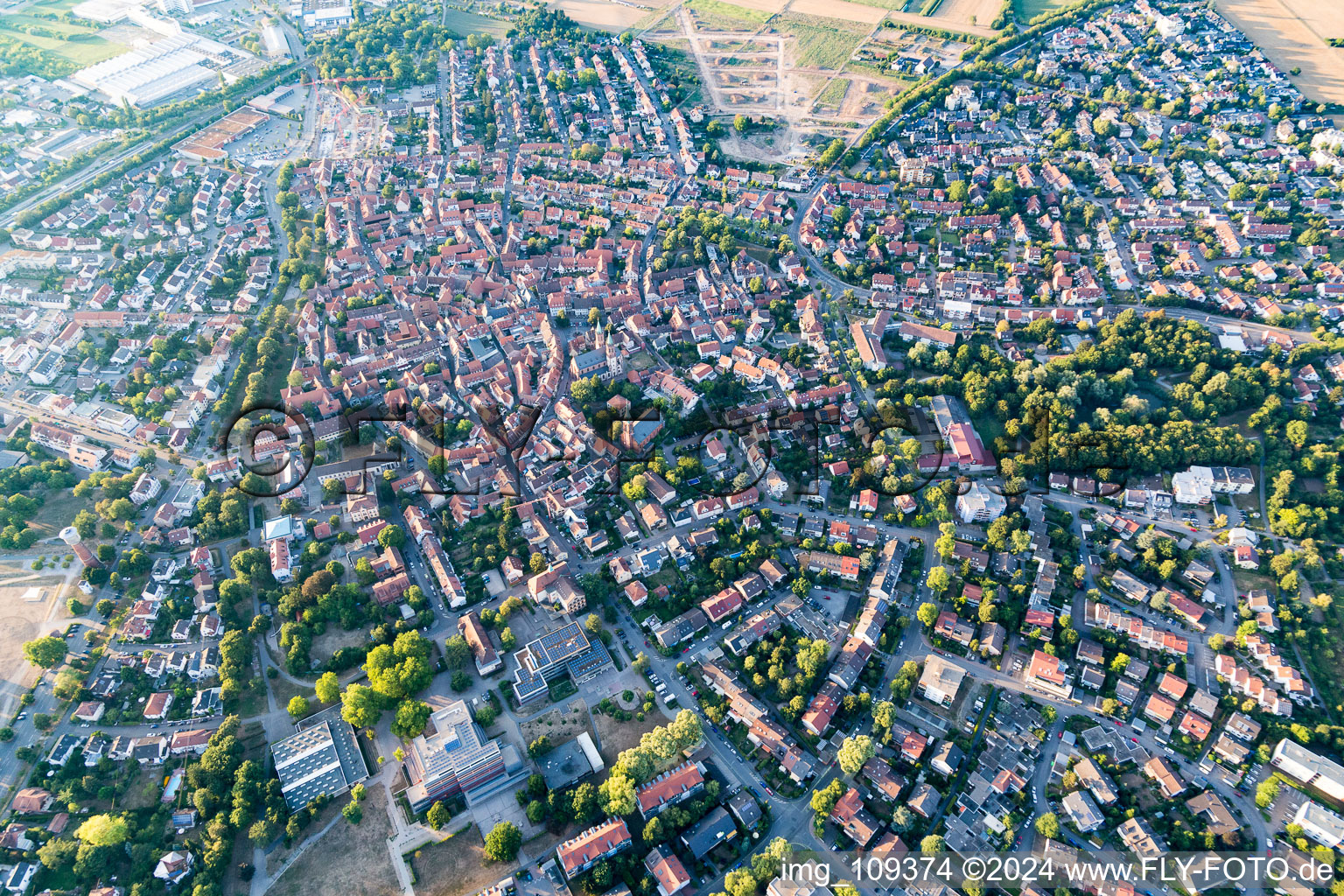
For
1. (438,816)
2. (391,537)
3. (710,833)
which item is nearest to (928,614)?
(710,833)

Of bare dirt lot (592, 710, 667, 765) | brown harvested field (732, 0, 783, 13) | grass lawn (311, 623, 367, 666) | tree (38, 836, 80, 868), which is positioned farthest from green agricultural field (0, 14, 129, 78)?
bare dirt lot (592, 710, 667, 765)

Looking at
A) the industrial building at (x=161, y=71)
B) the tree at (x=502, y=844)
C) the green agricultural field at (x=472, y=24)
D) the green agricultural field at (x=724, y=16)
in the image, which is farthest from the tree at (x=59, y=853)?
the green agricultural field at (x=724, y=16)

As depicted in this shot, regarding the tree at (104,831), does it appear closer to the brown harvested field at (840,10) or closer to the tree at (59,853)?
the tree at (59,853)

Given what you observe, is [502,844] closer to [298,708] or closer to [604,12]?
[298,708]

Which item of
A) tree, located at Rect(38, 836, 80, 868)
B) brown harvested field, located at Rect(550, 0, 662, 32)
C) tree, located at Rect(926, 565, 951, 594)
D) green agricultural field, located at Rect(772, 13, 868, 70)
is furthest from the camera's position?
brown harvested field, located at Rect(550, 0, 662, 32)

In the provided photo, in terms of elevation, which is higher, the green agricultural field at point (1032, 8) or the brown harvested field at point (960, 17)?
the brown harvested field at point (960, 17)

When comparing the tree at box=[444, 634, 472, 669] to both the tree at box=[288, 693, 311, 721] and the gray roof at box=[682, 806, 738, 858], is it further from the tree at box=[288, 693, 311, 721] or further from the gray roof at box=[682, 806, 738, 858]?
the gray roof at box=[682, 806, 738, 858]
